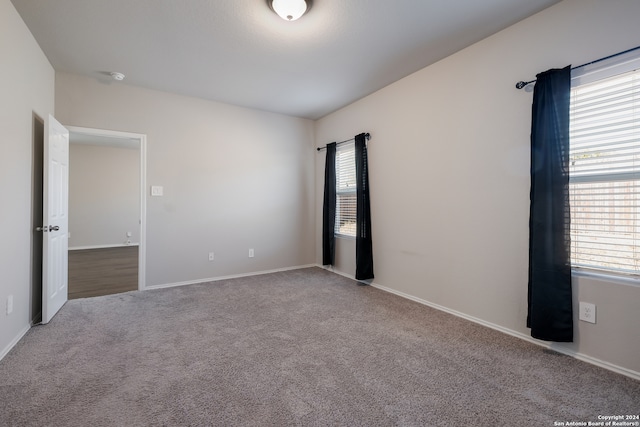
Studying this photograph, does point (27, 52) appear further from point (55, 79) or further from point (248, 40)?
point (248, 40)

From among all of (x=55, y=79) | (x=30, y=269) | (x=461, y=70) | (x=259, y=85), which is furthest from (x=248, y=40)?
(x=30, y=269)

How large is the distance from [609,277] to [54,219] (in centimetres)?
469

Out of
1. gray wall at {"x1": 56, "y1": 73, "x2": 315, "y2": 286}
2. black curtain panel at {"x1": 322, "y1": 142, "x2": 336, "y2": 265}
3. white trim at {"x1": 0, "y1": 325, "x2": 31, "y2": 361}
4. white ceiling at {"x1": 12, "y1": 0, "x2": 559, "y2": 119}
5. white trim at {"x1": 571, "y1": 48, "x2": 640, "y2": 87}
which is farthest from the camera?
black curtain panel at {"x1": 322, "y1": 142, "x2": 336, "y2": 265}

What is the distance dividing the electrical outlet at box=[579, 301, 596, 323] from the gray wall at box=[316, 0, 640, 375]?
0.12 ft

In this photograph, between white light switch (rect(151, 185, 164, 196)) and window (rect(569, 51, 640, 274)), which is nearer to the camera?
window (rect(569, 51, 640, 274))

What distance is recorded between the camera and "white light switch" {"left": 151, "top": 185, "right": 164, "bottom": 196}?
148 inches

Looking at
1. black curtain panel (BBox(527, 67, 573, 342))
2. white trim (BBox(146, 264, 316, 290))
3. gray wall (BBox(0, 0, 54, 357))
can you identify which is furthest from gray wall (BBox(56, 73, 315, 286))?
black curtain panel (BBox(527, 67, 573, 342))

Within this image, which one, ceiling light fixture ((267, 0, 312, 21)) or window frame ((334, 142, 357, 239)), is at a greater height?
ceiling light fixture ((267, 0, 312, 21))

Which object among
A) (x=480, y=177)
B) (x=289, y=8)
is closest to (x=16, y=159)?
(x=289, y=8)

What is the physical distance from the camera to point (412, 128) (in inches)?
130

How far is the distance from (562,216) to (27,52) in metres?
4.51

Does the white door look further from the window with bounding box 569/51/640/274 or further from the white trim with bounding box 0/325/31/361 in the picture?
the window with bounding box 569/51/640/274

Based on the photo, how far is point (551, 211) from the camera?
6.91 feet

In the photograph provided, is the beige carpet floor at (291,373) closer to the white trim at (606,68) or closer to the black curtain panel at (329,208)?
the black curtain panel at (329,208)
